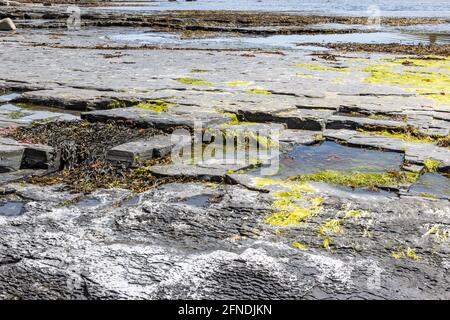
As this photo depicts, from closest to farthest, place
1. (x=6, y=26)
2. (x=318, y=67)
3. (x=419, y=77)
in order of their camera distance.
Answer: (x=419, y=77) < (x=318, y=67) < (x=6, y=26)

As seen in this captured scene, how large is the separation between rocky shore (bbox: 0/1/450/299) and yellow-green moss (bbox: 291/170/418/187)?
0.02 meters

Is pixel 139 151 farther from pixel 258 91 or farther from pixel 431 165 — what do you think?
pixel 258 91

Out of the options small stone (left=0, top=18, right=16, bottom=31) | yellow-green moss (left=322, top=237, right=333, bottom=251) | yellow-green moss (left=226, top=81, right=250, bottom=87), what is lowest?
Answer: yellow-green moss (left=322, top=237, right=333, bottom=251)

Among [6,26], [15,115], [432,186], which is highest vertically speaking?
[6,26]

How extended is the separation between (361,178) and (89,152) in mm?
2295

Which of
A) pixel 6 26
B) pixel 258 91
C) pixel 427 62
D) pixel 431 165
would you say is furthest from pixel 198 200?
pixel 6 26

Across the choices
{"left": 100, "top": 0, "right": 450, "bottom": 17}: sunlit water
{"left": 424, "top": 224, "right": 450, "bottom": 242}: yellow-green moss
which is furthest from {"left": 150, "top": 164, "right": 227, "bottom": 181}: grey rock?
{"left": 100, "top": 0, "right": 450, "bottom": 17}: sunlit water

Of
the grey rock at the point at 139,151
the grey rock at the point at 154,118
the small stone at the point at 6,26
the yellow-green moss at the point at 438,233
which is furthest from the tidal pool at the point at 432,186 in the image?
the small stone at the point at 6,26

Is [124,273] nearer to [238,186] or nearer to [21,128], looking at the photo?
[238,186]

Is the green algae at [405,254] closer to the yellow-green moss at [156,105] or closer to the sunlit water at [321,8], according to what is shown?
the yellow-green moss at [156,105]

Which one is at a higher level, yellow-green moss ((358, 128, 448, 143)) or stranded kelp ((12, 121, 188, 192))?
stranded kelp ((12, 121, 188, 192))

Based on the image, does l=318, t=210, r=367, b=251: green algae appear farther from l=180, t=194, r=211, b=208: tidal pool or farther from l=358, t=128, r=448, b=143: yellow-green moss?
l=358, t=128, r=448, b=143: yellow-green moss

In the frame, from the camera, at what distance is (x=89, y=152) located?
500 centimetres

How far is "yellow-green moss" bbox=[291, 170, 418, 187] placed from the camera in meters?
4.40
